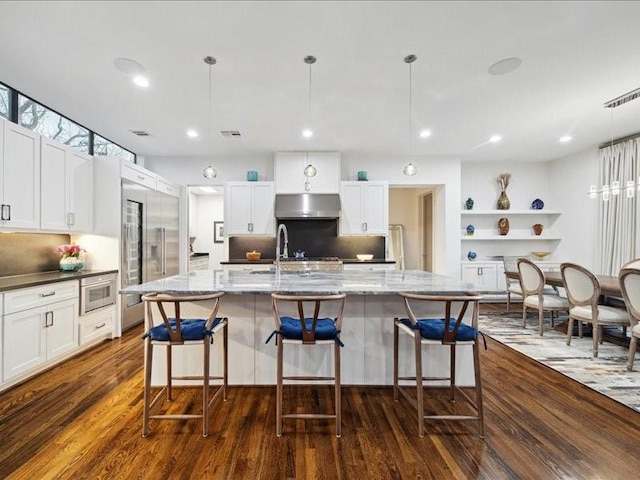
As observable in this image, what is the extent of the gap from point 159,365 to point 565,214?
7.27 m

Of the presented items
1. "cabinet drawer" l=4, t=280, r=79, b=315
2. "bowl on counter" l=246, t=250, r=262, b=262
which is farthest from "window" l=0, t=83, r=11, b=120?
"bowl on counter" l=246, t=250, r=262, b=262

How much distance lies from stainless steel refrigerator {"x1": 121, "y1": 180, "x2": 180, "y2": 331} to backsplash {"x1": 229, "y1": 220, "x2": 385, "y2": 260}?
48.4 inches

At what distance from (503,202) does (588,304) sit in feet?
10.8

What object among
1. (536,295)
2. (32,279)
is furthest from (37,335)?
(536,295)

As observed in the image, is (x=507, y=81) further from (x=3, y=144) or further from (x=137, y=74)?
(x=3, y=144)

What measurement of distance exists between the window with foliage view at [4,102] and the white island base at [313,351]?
9.70 feet

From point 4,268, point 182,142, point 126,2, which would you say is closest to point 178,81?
point 126,2

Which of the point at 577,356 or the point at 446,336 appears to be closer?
the point at 446,336

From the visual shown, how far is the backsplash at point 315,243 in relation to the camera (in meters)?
6.23

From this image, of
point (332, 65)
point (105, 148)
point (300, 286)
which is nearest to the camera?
point (300, 286)

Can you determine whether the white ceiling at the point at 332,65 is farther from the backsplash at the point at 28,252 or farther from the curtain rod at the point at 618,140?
the backsplash at the point at 28,252

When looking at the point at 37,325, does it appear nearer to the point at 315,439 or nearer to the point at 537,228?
the point at 315,439

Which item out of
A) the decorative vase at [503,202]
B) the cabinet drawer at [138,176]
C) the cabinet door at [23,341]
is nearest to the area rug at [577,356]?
the decorative vase at [503,202]

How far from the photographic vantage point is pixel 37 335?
115 inches
